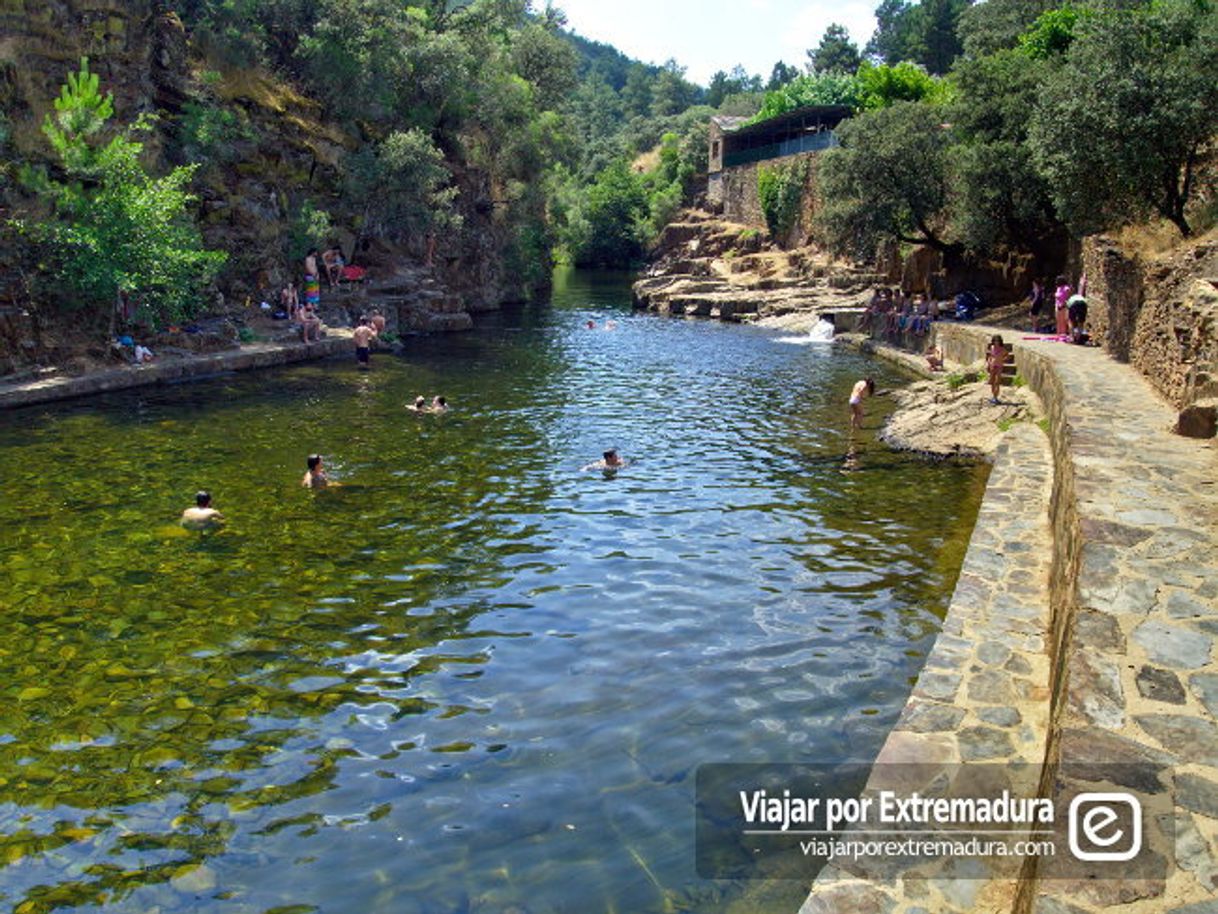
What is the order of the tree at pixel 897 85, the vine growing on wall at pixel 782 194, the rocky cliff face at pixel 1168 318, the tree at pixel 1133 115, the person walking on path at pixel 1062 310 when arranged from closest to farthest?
the rocky cliff face at pixel 1168 318
the tree at pixel 1133 115
the person walking on path at pixel 1062 310
the vine growing on wall at pixel 782 194
the tree at pixel 897 85

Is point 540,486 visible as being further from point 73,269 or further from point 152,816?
point 73,269

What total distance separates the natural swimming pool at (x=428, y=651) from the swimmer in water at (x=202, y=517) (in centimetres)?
30

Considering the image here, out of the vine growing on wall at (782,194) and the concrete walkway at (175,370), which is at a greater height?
the vine growing on wall at (782,194)

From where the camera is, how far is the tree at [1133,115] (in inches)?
891

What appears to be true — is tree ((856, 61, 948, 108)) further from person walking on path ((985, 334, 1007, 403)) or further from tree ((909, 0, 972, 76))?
person walking on path ((985, 334, 1007, 403))

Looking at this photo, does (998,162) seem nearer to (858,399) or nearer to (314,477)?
(858,399)

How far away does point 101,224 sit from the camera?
23.3m

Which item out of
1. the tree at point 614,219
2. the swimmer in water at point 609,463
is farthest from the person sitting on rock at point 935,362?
the tree at point 614,219

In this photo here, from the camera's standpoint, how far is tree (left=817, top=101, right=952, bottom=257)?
36.0 metres

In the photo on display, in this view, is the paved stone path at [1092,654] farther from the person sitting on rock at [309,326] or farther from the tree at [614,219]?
the tree at [614,219]

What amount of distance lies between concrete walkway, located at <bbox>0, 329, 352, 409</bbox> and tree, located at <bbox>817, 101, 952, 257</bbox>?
20734mm

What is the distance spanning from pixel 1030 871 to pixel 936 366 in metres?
26.6

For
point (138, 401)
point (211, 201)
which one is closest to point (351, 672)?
point (138, 401)

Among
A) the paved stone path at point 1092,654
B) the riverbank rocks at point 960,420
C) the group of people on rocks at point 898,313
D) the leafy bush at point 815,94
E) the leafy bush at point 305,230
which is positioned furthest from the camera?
the leafy bush at point 815,94
